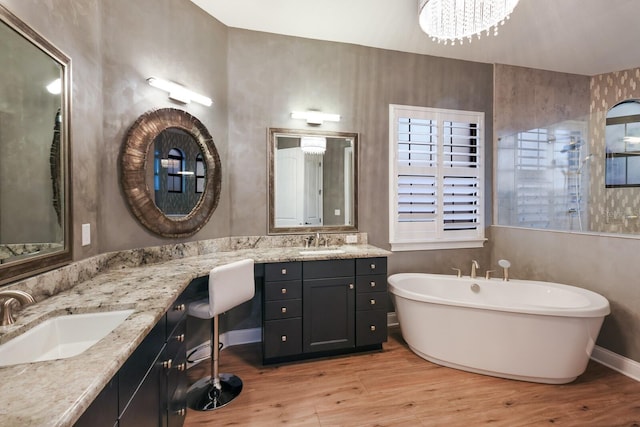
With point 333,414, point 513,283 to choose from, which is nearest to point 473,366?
point 513,283

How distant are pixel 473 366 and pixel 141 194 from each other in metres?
2.80

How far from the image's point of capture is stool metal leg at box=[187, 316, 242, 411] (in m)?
1.97

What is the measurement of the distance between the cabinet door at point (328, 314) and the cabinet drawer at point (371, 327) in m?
0.06

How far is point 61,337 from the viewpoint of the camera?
115 cm

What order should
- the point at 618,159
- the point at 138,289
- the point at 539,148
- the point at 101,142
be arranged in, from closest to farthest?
1. the point at 138,289
2. the point at 101,142
3. the point at 618,159
4. the point at 539,148

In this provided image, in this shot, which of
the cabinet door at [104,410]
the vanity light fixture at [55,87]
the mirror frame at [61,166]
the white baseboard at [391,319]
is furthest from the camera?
the white baseboard at [391,319]

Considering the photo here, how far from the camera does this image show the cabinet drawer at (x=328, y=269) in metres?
2.46

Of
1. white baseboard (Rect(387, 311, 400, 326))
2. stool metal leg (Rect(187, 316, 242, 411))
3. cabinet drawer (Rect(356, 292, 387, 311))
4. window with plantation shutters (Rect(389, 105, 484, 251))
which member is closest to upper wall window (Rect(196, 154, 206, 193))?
stool metal leg (Rect(187, 316, 242, 411))

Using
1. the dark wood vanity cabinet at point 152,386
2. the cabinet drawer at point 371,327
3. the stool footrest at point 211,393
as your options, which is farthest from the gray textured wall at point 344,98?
the dark wood vanity cabinet at point 152,386

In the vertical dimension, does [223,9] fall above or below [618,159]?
above

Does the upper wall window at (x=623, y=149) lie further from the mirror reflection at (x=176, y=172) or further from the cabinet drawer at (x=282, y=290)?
the mirror reflection at (x=176, y=172)

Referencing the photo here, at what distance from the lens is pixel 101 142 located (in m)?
1.86

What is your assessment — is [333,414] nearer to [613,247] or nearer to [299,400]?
[299,400]

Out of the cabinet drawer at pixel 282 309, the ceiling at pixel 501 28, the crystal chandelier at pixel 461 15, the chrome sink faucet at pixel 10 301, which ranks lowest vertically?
the cabinet drawer at pixel 282 309
